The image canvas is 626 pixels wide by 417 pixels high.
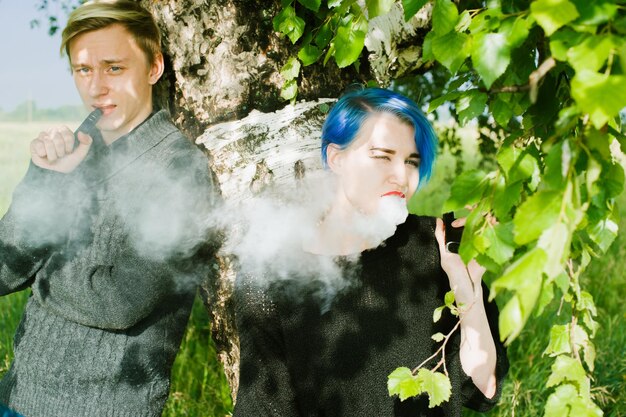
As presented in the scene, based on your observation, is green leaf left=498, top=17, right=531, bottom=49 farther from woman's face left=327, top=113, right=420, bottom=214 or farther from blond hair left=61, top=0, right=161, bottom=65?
blond hair left=61, top=0, right=161, bottom=65

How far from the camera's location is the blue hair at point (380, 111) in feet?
7.32

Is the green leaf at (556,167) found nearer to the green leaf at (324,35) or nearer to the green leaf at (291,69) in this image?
the green leaf at (324,35)

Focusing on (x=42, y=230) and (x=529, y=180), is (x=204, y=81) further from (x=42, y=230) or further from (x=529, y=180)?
(x=529, y=180)

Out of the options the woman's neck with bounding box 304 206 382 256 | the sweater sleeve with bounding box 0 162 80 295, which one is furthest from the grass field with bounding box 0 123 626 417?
the sweater sleeve with bounding box 0 162 80 295

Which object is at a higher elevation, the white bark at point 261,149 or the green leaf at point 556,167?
the green leaf at point 556,167

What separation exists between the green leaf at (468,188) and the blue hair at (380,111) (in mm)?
768

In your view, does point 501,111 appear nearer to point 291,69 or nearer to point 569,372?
point 569,372

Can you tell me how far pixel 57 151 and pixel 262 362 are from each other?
41.5 inches

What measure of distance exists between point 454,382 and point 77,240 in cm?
149

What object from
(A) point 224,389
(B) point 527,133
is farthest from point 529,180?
(A) point 224,389

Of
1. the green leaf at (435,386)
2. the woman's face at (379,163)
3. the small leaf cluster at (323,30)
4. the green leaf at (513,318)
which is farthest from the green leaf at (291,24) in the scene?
the green leaf at (513,318)

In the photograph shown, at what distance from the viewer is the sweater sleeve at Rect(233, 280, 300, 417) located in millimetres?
2178

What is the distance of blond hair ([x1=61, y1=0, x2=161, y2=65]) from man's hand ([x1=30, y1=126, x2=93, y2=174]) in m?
0.41

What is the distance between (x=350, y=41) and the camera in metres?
1.85
